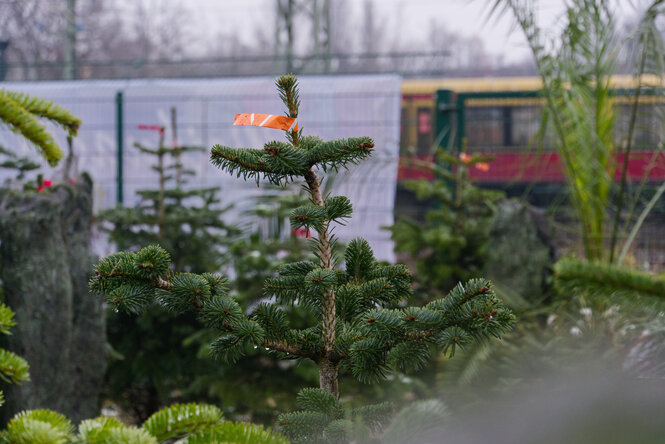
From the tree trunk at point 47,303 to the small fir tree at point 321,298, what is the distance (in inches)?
78.1

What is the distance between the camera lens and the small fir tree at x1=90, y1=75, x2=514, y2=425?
857 millimetres

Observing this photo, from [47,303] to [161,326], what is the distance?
123 cm

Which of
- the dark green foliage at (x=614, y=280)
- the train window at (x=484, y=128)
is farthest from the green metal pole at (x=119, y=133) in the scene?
the dark green foliage at (x=614, y=280)

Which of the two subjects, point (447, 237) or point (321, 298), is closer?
point (321, 298)

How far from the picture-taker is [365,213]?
17.0 feet

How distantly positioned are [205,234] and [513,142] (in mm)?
3065

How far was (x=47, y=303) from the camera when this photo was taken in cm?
268

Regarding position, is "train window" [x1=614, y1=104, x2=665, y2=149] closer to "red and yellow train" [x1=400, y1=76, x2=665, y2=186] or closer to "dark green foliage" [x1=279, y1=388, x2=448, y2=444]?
"red and yellow train" [x1=400, y1=76, x2=665, y2=186]

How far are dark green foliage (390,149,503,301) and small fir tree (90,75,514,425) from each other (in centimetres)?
300

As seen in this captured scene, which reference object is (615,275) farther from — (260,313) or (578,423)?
(260,313)

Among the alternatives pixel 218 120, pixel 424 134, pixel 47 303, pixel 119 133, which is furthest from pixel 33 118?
pixel 424 134

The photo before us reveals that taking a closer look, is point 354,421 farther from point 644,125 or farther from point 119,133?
point 119,133

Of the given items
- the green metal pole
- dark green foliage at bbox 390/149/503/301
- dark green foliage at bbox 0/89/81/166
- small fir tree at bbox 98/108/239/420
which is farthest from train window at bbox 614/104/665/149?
the green metal pole

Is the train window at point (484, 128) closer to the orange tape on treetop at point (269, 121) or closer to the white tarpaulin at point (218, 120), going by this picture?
the white tarpaulin at point (218, 120)
